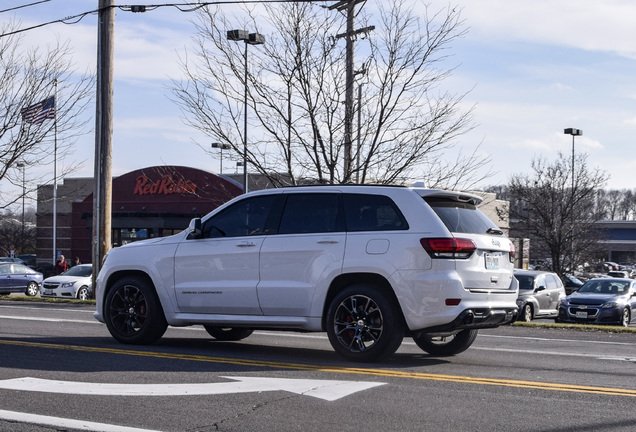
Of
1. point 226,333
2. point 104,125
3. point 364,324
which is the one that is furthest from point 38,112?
point 364,324

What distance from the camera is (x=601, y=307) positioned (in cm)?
2234

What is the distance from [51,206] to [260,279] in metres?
59.7

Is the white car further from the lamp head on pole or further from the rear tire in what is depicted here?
the rear tire

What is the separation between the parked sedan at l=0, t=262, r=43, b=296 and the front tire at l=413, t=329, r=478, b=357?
2567 centimetres

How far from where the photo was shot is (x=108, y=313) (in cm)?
999

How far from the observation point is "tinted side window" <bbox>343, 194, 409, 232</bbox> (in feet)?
27.4

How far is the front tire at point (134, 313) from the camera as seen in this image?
9664 millimetres

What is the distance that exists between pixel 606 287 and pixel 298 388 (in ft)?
64.5

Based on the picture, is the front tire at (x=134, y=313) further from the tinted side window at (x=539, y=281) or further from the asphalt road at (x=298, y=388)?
the tinted side window at (x=539, y=281)

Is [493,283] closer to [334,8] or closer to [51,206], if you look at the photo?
[334,8]

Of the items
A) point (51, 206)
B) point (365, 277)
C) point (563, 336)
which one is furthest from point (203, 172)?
point (365, 277)

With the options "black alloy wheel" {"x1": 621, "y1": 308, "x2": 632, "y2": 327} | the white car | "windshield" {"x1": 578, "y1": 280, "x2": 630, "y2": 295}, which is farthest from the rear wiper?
the white car

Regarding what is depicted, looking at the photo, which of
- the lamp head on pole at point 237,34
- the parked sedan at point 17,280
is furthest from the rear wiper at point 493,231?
the parked sedan at point 17,280

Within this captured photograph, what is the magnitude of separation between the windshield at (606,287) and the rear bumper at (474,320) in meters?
16.8
